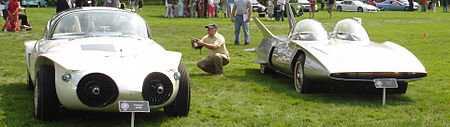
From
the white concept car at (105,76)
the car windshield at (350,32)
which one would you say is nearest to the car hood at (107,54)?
the white concept car at (105,76)

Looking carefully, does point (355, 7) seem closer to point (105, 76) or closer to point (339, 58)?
point (339, 58)

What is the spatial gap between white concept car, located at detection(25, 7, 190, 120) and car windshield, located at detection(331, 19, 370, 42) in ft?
12.7

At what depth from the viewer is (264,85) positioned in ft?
34.4

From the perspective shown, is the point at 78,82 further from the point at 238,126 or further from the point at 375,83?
the point at 375,83

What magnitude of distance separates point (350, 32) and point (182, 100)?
14.1 feet

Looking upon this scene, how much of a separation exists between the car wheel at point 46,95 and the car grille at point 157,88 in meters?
1.09

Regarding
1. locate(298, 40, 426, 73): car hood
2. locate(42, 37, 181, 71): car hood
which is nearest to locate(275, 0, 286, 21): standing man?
locate(298, 40, 426, 73): car hood

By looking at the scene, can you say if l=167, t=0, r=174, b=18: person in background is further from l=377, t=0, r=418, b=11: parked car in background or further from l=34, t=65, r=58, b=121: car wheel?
l=34, t=65, r=58, b=121: car wheel

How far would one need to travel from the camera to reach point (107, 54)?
23.1 feet

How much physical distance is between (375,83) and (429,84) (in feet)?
8.54

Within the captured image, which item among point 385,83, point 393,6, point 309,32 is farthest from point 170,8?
point 393,6

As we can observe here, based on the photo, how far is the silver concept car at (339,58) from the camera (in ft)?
28.2

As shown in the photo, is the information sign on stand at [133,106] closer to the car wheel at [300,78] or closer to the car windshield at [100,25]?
the car windshield at [100,25]

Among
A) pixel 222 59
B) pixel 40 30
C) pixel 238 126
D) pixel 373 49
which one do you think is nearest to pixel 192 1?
pixel 40 30
